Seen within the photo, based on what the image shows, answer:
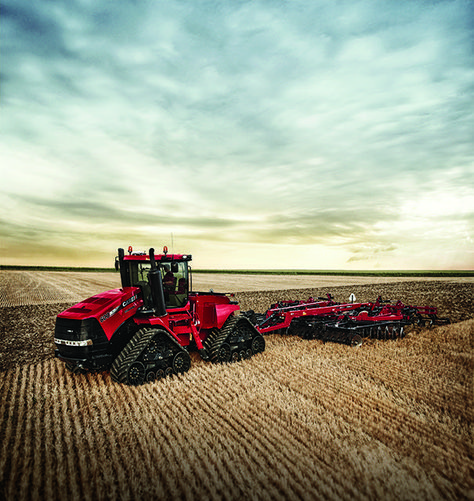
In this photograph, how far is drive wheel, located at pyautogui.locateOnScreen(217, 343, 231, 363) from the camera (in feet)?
26.6

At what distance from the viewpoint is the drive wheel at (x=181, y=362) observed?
729cm

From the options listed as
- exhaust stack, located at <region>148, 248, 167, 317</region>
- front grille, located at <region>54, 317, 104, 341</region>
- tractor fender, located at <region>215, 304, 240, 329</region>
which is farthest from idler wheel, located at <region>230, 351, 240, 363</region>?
front grille, located at <region>54, 317, 104, 341</region>

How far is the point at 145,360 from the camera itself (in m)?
6.84

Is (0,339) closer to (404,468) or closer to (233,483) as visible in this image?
(233,483)

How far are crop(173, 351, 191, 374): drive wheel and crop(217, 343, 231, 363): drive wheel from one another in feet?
2.94

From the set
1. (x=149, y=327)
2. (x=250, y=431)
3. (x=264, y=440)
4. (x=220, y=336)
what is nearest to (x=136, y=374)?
(x=149, y=327)

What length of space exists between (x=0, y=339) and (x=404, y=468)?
1299cm

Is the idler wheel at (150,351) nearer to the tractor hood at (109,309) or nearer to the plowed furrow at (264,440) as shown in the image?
the tractor hood at (109,309)

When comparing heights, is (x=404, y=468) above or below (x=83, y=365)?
below

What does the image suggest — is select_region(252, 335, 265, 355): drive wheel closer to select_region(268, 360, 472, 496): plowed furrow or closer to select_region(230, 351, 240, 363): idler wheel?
select_region(230, 351, 240, 363): idler wheel

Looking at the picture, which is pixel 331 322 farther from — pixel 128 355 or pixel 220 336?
pixel 128 355

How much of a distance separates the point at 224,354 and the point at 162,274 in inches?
98.4

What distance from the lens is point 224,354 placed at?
819 cm

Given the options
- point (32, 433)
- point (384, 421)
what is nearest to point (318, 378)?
point (384, 421)
